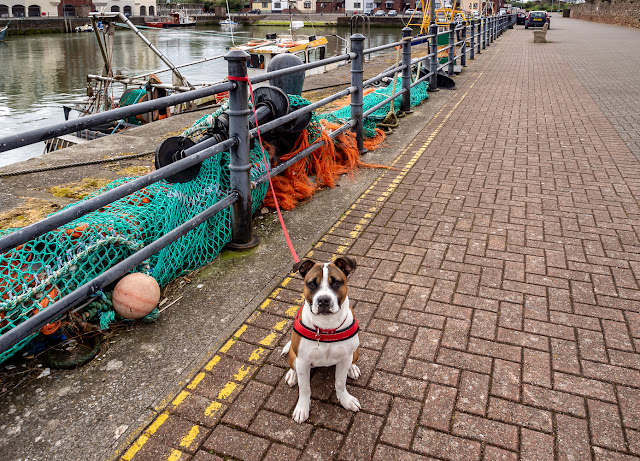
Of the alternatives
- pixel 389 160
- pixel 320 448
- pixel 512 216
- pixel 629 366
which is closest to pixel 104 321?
pixel 320 448

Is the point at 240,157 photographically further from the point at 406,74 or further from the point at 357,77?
the point at 406,74

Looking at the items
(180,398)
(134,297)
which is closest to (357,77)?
(134,297)

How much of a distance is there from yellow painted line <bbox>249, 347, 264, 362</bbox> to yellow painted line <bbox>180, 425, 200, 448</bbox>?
26.1 inches

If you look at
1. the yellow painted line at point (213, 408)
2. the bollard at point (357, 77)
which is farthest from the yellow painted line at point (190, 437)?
the bollard at point (357, 77)

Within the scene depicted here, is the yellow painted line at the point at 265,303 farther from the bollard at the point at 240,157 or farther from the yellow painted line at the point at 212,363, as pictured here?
the bollard at the point at 240,157

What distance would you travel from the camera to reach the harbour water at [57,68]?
26047mm

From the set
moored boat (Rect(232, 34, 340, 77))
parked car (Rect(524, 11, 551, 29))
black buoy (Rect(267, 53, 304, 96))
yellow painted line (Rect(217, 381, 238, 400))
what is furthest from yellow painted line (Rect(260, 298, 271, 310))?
parked car (Rect(524, 11, 551, 29))

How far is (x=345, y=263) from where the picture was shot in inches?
122

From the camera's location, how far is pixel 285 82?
6.98 m

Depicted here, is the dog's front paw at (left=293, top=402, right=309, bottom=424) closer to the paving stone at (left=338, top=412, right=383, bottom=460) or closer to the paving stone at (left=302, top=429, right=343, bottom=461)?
the paving stone at (left=302, top=429, right=343, bottom=461)

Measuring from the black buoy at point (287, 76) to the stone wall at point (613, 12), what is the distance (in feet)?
159

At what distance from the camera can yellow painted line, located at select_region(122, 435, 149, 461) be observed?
2778 mm

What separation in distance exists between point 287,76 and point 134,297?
13.7 ft

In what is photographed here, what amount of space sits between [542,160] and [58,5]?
3508 inches
